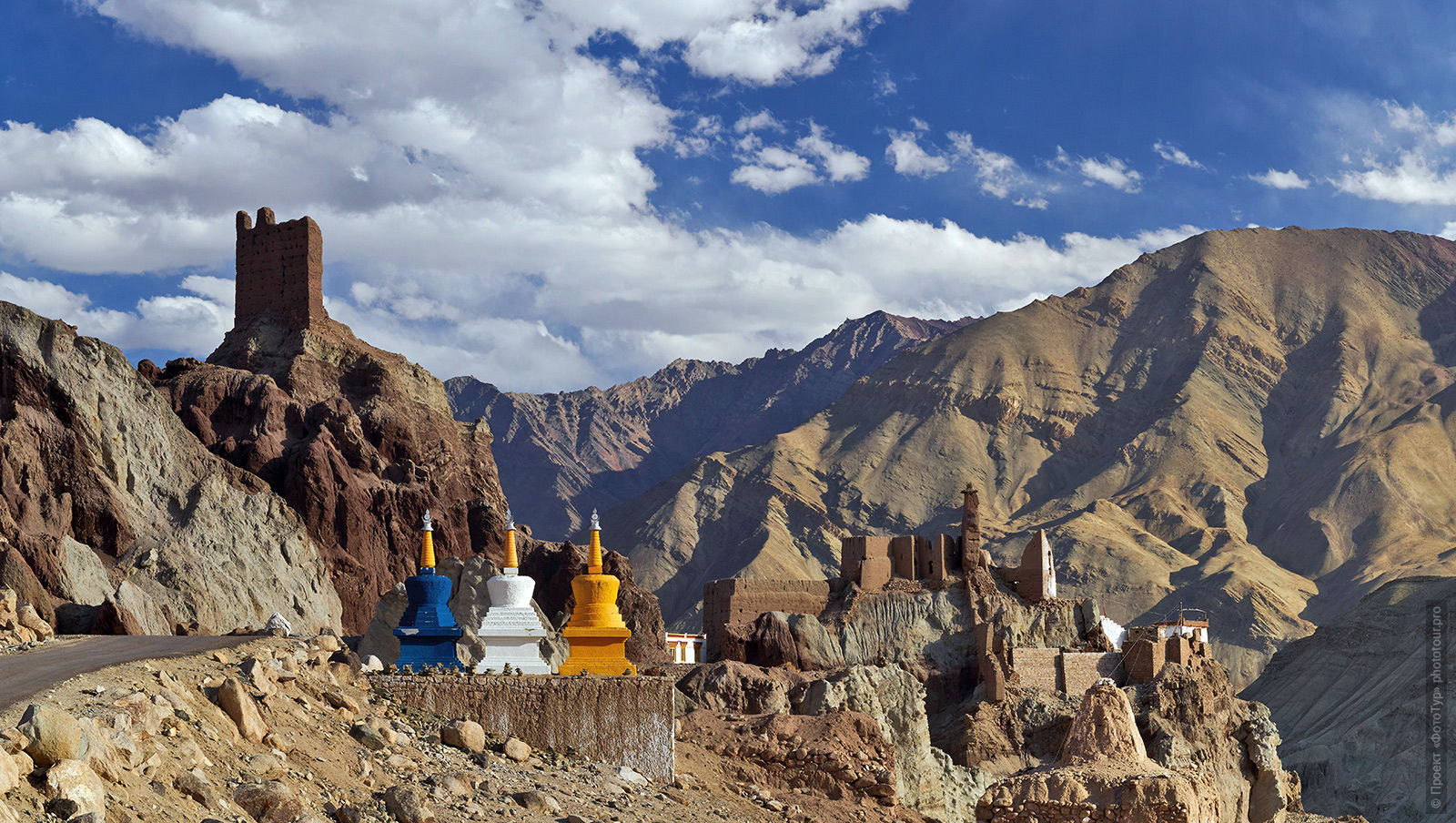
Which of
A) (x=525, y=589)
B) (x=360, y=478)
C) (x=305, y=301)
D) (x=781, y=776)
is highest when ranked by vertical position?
(x=305, y=301)

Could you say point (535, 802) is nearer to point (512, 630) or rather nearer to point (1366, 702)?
point (512, 630)

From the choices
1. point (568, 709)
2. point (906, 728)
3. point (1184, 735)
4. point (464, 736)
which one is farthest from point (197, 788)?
point (1184, 735)

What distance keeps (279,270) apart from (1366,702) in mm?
66946

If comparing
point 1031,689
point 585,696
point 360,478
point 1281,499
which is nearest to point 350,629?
point 360,478

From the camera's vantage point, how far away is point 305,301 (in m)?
86.2

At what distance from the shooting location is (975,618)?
254ft

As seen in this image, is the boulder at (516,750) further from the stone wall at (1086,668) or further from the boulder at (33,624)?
the stone wall at (1086,668)

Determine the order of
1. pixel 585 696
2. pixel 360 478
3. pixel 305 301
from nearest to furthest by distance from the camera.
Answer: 1. pixel 585 696
2. pixel 360 478
3. pixel 305 301

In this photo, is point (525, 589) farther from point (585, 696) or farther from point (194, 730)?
point (194, 730)

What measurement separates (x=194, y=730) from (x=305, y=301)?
69982 millimetres

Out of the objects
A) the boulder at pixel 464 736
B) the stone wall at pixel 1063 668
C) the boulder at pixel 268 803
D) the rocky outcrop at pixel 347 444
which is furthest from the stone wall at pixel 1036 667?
the boulder at pixel 268 803

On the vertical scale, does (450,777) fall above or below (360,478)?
below

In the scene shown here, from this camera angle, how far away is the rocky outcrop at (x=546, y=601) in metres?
50.9

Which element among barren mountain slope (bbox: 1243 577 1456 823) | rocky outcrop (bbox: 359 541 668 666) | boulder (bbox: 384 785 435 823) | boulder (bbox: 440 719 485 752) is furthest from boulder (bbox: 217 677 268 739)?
barren mountain slope (bbox: 1243 577 1456 823)
